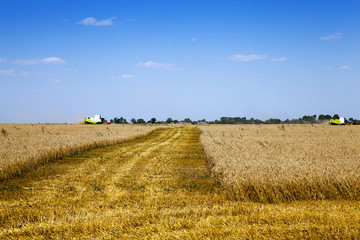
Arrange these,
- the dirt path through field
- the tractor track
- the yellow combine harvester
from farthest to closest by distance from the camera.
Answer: the yellow combine harvester, the tractor track, the dirt path through field

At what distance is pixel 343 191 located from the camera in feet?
28.1

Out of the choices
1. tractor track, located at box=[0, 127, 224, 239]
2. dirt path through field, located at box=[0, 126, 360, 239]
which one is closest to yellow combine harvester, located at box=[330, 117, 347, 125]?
tractor track, located at box=[0, 127, 224, 239]

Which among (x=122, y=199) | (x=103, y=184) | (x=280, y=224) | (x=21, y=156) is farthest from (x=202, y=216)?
(x=21, y=156)

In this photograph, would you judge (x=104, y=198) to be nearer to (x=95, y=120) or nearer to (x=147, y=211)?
(x=147, y=211)

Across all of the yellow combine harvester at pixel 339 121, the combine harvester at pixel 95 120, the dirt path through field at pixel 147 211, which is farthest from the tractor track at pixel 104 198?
the yellow combine harvester at pixel 339 121

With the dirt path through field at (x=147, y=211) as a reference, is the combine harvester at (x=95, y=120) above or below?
above

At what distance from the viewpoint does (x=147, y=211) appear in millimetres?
7070

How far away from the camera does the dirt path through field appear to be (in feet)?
18.0

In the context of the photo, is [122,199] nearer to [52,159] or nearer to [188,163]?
[188,163]

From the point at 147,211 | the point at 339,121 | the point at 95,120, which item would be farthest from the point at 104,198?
the point at 339,121

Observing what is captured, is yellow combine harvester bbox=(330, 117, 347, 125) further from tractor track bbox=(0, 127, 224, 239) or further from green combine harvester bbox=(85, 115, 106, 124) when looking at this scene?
tractor track bbox=(0, 127, 224, 239)

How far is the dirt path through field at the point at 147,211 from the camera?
5.48 metres

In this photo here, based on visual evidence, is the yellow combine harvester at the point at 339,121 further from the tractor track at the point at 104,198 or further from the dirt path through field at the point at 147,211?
the dirt path through field at the point at 147,211

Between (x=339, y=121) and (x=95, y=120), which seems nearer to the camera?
(x=339, y=121)
